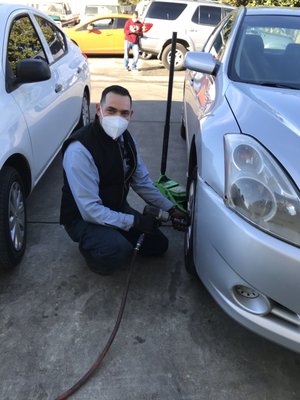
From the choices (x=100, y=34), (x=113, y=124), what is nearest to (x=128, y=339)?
(x=113, y=124)

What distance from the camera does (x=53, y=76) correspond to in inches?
145

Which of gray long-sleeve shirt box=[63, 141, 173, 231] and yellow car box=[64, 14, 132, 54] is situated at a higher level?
gray long-sleeve shirt box=[63, 141, 173, 231]

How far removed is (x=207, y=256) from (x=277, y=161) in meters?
0.55

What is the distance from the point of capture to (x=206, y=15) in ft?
36.7

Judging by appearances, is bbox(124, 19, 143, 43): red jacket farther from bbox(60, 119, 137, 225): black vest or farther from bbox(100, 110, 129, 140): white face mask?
bbox(100, 110, 129, 140): white face mask

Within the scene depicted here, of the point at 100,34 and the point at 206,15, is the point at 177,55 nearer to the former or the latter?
the point at 206,15

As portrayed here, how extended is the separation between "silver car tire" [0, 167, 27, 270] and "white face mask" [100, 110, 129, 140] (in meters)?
0.65

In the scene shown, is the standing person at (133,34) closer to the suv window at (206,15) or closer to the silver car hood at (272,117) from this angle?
the suv window at (206,15)

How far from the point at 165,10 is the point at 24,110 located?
936 centimetres

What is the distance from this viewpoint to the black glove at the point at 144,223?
254 centimetres

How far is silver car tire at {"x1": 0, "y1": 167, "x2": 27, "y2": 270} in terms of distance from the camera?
2531 millimetres

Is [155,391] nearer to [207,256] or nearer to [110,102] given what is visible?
[207,256]

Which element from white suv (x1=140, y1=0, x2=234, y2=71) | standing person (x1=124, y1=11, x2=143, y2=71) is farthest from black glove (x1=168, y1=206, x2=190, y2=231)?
white suv (x1=140, y1=0, x2=234, y2=71)

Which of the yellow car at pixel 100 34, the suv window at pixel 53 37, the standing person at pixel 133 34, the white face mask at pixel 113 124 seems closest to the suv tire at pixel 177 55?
the standing person at pixel 133 34
